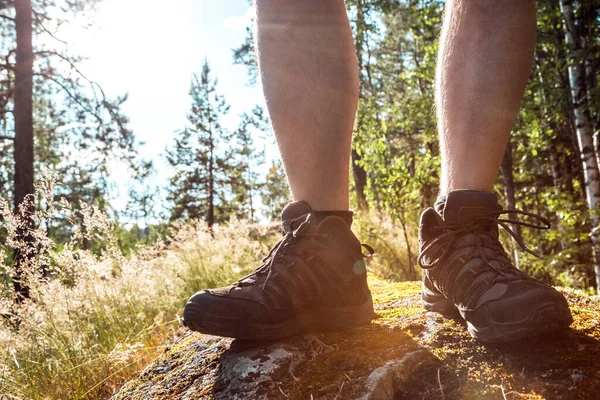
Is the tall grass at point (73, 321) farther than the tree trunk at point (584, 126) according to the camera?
No

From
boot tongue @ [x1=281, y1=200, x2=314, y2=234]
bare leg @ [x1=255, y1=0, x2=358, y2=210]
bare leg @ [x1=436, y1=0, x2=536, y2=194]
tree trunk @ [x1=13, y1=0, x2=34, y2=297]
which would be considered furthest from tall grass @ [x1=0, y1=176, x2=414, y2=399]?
tree trunk @ [x1=13, y1=0, x2=34, y2=297]

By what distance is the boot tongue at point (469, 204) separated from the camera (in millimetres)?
1147

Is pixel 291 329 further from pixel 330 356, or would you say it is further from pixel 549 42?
pixel 549 42

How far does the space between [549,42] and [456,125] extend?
6208 mm

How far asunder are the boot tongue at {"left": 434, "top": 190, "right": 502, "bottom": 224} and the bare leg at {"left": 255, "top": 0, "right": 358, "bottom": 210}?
0.35 m

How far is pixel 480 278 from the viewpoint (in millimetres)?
1068

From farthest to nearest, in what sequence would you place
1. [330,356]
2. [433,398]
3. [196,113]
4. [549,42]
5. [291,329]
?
1. [196,113]
2. [549,42]
3. [291,329]
4. [330,356]
5. [433,398]

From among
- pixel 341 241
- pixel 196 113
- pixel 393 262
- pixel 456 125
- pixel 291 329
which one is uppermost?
pixel 196 113

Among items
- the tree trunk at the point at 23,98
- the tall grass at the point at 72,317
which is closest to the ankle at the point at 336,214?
the tall grass at the point at 72,317

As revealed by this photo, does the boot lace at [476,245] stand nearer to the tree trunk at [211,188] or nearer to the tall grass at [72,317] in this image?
the tall grass at [72,317]

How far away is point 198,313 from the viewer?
112 cm

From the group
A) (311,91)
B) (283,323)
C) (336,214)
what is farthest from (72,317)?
(311,91)

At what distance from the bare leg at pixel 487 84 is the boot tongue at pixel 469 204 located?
0.05 metres

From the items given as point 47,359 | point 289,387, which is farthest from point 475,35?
point 47,359
